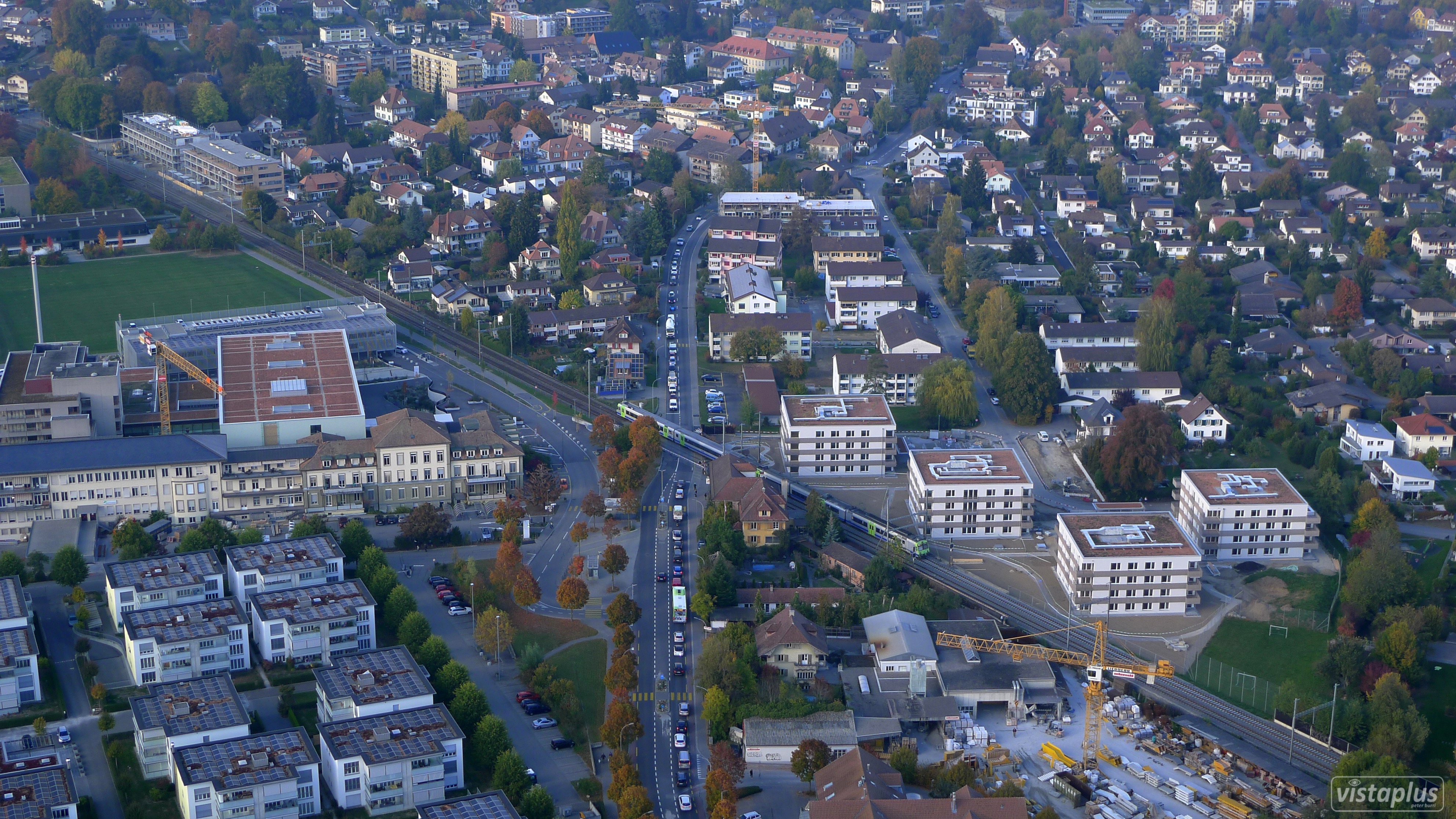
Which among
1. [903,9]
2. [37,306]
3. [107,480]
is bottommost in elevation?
[107,480]

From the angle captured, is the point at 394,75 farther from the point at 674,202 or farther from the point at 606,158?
the point at 674,202

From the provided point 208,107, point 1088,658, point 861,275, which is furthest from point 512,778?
point 208,107

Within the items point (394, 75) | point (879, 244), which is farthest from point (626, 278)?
point (394, 75)

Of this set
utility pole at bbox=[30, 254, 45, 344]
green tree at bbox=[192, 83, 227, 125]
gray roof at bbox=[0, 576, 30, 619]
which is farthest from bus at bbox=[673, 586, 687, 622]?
green tree at bbox=[192, 83, 227, 125]

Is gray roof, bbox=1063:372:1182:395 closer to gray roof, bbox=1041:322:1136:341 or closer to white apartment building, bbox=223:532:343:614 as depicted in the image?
gray roof, bbox=1041:322:1136:341

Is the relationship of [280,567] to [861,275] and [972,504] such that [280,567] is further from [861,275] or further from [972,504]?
[861,275]
